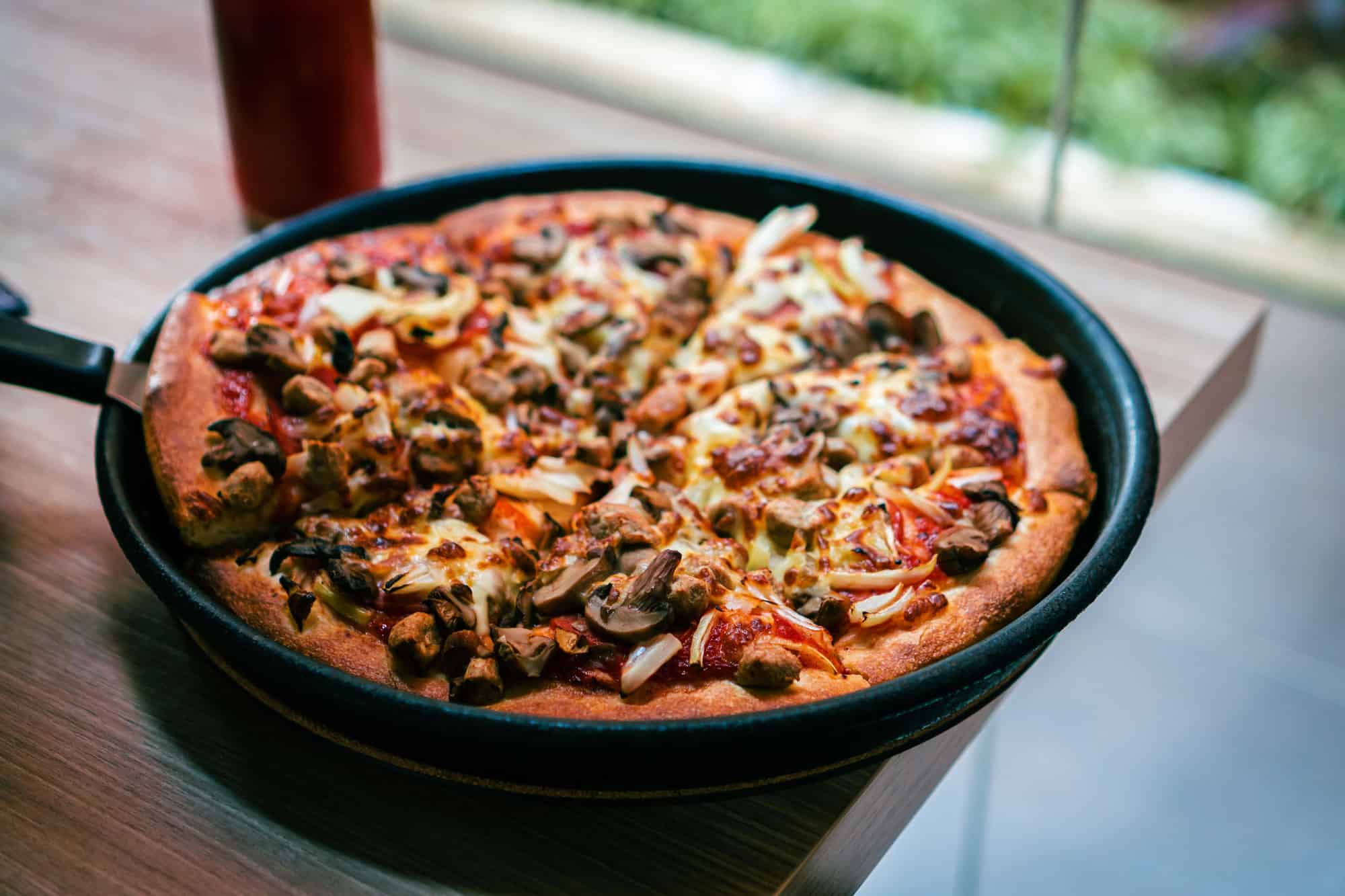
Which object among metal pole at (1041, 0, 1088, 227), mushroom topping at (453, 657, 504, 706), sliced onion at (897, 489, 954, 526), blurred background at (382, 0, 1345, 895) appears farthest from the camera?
A: blurred background at (382, 0, 1345, 895)

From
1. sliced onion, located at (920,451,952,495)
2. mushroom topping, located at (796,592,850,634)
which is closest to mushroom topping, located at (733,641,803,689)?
mushroom topping, located at (796,592,850,634)

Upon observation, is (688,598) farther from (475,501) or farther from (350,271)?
(350,271)

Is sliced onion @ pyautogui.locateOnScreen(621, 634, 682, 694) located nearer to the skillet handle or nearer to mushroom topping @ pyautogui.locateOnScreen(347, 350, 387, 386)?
mushroom topping @ pyautogui.locateOnScreen(347, 350, 387, 386)

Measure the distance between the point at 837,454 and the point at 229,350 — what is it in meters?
0.68

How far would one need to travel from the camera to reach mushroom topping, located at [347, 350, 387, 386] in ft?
4.83

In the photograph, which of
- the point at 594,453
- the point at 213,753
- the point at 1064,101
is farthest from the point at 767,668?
the point at 1064,101

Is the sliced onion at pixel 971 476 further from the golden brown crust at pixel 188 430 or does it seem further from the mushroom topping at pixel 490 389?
the golden brown crust at pixel 188 430

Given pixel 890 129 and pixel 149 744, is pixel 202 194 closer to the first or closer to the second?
pixel 149 744

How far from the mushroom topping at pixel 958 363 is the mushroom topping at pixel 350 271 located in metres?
0.72

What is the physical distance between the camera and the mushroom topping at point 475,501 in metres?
1.34

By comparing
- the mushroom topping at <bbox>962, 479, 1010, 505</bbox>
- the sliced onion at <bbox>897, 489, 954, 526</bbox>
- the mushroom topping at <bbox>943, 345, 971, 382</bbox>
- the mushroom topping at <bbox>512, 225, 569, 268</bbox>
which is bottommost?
the sliced onion at <bbox>897, 489, 954, 526</bbox>

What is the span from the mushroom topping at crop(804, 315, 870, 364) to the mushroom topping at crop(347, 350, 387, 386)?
1.78ft

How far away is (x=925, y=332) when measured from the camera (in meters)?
1.63

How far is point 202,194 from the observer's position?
7.14 feet
